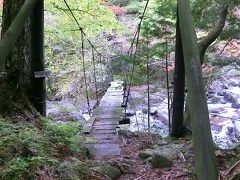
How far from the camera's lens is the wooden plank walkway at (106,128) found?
363cm

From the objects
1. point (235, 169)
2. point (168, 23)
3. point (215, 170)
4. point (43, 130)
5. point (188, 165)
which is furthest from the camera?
point (168, 23)

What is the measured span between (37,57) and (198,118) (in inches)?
82.5

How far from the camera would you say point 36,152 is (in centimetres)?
205

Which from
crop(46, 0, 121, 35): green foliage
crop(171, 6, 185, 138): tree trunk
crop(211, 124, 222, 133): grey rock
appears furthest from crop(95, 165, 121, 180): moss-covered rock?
crop(211, 124, 222, 133): grey rock

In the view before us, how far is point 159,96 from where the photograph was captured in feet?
36.5

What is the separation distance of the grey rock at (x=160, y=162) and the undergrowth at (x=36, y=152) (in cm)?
55

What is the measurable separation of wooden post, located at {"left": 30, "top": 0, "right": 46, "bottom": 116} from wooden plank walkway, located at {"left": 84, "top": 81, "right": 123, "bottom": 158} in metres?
0.72

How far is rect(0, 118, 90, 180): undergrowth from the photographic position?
1.80 m

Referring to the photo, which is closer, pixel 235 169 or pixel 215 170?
pixel 215 170

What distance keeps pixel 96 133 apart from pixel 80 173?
236cm

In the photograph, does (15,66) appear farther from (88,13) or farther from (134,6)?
(134,6)

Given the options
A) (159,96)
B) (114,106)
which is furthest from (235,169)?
(159,96)

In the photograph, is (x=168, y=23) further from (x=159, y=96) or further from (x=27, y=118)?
(x=159, y=96)

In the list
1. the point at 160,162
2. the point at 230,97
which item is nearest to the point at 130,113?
the point at 230,97
